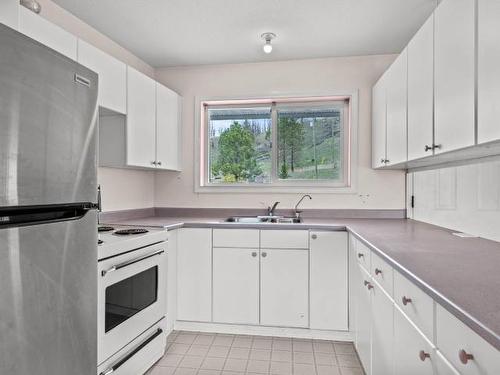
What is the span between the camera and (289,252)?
258cm

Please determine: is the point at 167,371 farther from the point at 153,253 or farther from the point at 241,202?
the point at 241,202

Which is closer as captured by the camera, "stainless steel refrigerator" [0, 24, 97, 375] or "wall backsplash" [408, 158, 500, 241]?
"stainless steel refrigerator" [0, 24, 97, 375]

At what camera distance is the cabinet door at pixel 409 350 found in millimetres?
1023

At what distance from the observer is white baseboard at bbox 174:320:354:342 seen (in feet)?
8.40

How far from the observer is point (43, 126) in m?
1.10

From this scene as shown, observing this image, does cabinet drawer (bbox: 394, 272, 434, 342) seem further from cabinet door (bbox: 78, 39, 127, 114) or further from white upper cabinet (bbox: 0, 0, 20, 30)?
cabinet door (bbox: 78, 39, 127, 114)

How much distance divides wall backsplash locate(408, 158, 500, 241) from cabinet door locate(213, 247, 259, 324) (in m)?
1.33

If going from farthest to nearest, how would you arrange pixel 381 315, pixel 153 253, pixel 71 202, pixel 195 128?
pixel 195 128
pixel 153 253
pixel 381 315
pixel 71 202

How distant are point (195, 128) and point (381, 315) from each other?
241cm

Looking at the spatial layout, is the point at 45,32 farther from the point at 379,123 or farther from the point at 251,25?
the point at 379,123

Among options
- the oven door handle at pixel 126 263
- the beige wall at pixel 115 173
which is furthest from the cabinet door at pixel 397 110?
the beige wall at pixel 115 173

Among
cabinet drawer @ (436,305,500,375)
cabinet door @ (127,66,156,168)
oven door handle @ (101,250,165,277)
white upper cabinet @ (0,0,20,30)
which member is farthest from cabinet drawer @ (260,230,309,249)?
white upper cabinet @ (0,0,20,30)

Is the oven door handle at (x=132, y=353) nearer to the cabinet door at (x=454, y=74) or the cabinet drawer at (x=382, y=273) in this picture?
the cabinet drawer at (x=382, y=273)

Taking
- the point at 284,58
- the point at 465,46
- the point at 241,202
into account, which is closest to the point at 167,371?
the point at 241,202
